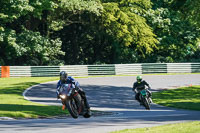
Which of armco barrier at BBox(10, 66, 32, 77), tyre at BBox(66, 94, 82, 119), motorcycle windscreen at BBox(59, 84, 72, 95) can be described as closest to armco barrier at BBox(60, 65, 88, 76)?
armco barrier at BBox(10, 66, 32, 77)

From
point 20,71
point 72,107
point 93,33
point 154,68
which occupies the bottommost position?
point 72,107

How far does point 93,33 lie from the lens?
53094mm

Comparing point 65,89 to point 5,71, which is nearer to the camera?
point 65,89

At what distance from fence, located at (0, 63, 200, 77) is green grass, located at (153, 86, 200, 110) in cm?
1151

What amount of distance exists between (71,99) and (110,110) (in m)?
11.4

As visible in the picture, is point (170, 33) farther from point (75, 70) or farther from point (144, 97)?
point (144, 97)

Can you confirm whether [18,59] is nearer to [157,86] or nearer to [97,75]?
[97,75]

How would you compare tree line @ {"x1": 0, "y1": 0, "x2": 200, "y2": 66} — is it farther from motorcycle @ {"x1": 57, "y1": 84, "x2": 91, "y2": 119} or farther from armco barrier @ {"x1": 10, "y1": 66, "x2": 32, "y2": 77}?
motorcycle @ {"x1": 57, "y1": 84, "x2": 91, "y2": 119}

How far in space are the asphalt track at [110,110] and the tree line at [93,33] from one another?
6.18 m

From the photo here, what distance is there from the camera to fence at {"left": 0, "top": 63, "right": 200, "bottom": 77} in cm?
4638

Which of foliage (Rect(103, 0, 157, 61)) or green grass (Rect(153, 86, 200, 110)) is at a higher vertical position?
foliage (Rect(103, 0, 157, 61))

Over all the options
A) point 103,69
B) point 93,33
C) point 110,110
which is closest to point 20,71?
point 103,69

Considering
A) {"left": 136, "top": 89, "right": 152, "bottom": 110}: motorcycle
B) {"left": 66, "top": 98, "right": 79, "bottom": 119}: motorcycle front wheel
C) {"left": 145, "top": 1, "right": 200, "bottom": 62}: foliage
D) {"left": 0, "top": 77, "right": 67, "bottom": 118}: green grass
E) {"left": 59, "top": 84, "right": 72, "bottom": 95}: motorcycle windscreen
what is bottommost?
{"left": 0, "top": 77, "right": 67, "bottom": 118}: green grass

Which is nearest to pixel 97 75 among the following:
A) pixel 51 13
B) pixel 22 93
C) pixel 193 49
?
pixel 51 13
